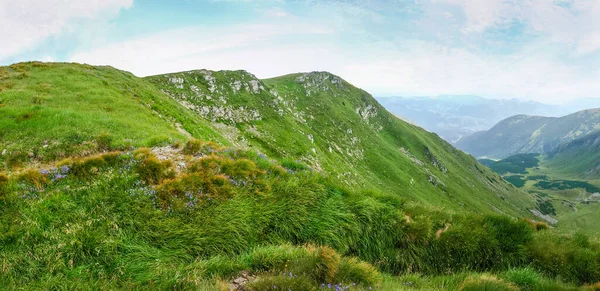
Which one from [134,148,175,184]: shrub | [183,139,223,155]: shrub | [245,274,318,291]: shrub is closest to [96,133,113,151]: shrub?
[183,139,223,155]: shrub

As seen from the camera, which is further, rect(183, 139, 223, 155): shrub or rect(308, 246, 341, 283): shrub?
rect(183, 139, 223, 155): shrub

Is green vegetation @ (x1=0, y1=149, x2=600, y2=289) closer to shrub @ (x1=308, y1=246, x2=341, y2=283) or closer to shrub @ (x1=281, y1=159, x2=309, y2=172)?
Result: shrub @ (x1=308, y1=246, x2=341, y2=283)

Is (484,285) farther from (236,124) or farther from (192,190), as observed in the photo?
(236,124)

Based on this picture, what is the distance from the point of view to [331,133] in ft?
340

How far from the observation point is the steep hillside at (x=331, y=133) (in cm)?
6506

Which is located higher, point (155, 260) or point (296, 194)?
point (296, 194)

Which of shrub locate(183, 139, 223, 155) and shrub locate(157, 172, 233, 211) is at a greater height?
shrub locate(183, 139, 223, 155)

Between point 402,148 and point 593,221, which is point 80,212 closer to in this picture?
point 402,148

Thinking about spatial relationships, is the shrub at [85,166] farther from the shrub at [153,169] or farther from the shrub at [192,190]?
the shrub at [192,190]

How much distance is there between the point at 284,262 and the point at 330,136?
9561cm

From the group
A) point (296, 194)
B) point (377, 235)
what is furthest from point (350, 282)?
point (296, 194)

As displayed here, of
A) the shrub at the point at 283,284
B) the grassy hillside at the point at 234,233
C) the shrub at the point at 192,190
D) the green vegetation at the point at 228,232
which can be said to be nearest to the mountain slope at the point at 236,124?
the grassy hillside at the point at 234,233

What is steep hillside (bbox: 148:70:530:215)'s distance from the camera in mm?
65062

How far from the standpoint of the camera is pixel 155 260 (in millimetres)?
6270
